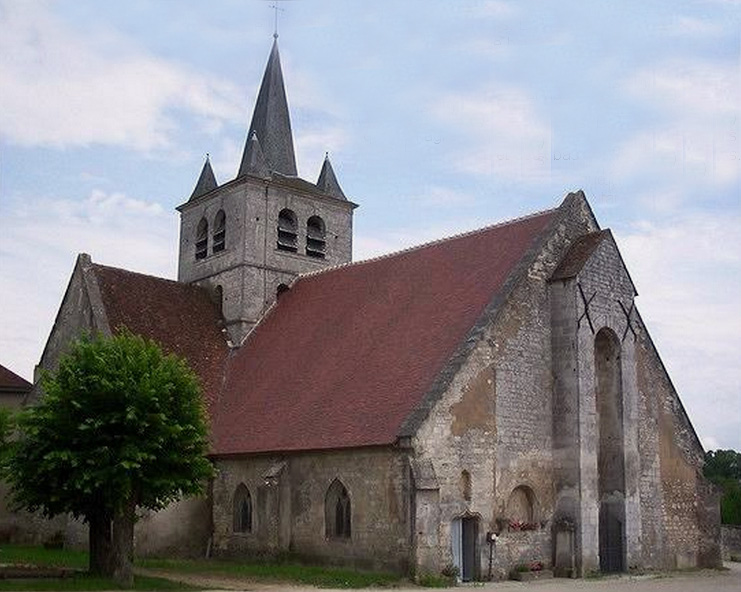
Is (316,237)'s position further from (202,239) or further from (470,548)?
(470,548)

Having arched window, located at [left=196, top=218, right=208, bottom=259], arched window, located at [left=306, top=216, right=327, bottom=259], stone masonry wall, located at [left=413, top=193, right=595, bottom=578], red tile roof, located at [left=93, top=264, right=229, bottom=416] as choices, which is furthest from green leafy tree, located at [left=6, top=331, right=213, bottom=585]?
arched window, located at [left=196, top=218, right=208, bottom=259]

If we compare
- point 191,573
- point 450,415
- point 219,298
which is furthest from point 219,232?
point 450,415

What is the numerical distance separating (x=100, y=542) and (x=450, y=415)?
826 centimetres

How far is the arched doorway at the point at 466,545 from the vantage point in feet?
77.9

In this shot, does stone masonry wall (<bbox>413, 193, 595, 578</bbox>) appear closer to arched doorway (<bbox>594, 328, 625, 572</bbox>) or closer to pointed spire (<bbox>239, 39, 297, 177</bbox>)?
arched doorway (<bbox>594, 328, 625, 572</bbox>)

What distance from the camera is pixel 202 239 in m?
38.0

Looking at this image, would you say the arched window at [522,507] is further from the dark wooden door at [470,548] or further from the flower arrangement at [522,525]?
the dark wooden door at [470,548]

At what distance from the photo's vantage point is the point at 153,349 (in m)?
22.2

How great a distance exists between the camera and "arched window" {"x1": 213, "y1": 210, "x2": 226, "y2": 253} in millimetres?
36906

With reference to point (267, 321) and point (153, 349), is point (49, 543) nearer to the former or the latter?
point (267, 321)

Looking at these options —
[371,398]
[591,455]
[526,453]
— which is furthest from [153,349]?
[591,455]

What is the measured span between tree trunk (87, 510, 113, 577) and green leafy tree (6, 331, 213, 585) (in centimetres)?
2

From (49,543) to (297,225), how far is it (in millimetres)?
13715

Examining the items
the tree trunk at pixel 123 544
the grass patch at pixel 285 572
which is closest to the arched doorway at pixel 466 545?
the grass patch at pixel 285 572
